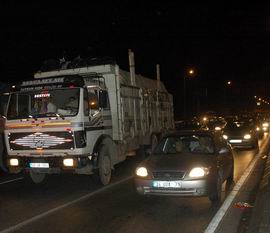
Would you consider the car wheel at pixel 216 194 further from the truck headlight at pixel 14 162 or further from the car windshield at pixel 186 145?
the truck headlight at pixel 14 162

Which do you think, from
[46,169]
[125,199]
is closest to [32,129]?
[46,169]

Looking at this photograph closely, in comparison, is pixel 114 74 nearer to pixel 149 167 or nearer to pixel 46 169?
pixel 46 169

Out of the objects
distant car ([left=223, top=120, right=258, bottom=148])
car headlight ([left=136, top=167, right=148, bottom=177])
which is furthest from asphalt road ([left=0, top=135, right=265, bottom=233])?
distant car ([left=223, top=120, right=258, bottom=148])

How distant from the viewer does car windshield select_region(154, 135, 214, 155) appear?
32.3ft

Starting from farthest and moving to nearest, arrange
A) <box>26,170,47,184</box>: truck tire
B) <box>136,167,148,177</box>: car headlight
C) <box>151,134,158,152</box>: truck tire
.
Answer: <box>151,134,158,152</box>: truck tire → <box>26,170,47,184</box>: truck tire → <box>136,167,148,177</box>: car headlight

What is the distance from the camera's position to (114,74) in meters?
13.0

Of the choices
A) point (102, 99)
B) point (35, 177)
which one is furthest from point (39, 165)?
point (102, 99)

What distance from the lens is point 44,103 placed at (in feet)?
36.6

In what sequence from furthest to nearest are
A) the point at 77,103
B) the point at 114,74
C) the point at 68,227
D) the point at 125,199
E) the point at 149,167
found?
the point at 114,74 → the point at 77,103 → the point at 125,199 → the point at 149,167 → the point at 68,227

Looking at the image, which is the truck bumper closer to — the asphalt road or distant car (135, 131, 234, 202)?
the asphalt road

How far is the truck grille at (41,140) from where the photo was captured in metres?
10.7

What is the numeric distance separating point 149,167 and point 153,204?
788 millimetres

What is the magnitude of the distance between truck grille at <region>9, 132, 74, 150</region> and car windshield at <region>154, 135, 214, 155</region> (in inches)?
84.9

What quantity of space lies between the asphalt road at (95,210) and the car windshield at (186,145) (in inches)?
41.2
